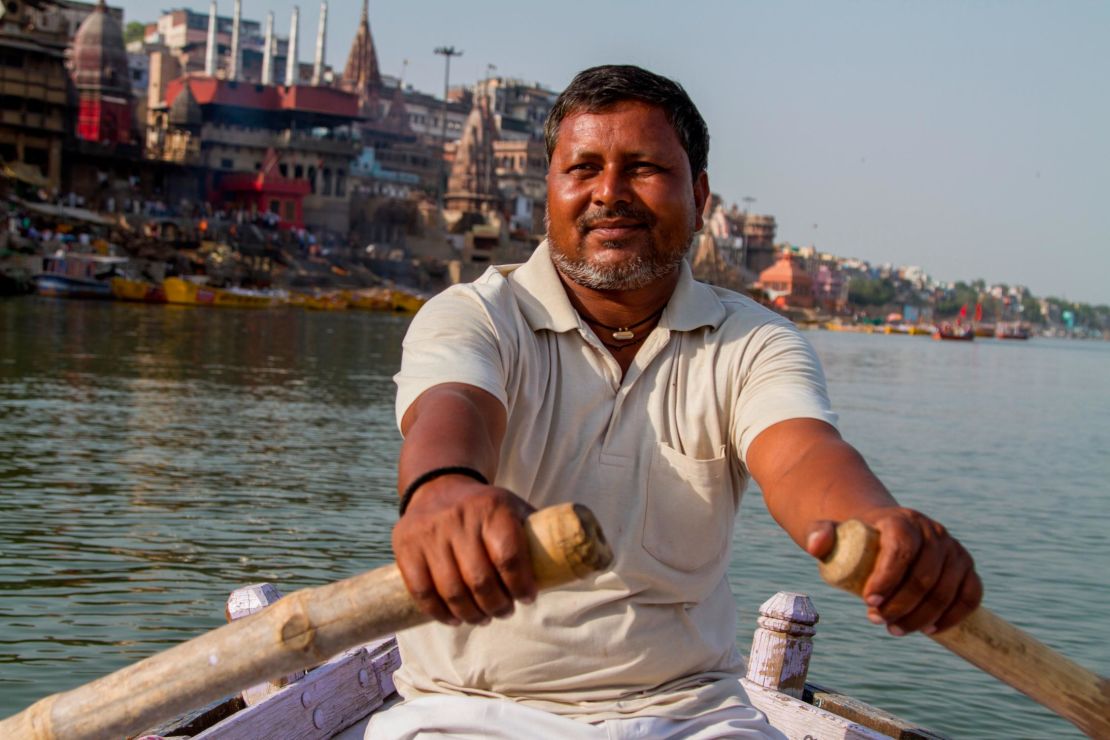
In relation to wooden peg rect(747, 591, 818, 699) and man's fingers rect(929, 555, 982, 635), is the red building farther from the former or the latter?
man's fingers rect(929, 555, 982, 635)

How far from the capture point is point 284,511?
424 inches

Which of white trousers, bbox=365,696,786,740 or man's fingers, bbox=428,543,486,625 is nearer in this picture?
man's fingers, bbox=428,543,486,625

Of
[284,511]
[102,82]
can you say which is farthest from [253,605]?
[102,82]

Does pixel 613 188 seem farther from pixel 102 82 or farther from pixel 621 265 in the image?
pixel 102 82

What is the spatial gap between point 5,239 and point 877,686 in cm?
4125

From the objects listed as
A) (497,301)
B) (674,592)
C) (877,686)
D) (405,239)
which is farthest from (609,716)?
(405,239)

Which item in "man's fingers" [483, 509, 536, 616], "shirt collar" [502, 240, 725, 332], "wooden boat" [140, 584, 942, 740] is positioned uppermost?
"shirt collar" [502, 240, 725, 332]

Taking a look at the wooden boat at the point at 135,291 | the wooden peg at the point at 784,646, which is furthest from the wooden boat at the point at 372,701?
the wooden boat at the point at 135,291

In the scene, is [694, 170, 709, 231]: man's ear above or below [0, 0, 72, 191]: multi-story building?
below

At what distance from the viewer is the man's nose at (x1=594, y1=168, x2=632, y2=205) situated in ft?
8.56

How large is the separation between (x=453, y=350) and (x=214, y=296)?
156 feet

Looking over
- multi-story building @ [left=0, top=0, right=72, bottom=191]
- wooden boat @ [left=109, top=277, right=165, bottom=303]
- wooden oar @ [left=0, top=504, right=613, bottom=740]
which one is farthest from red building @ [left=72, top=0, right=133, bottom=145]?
wooden oar @ [left=0, top=504, right=613, bottom=740]

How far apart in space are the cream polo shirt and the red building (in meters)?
63.5

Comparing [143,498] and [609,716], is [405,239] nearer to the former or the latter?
[143,498]
